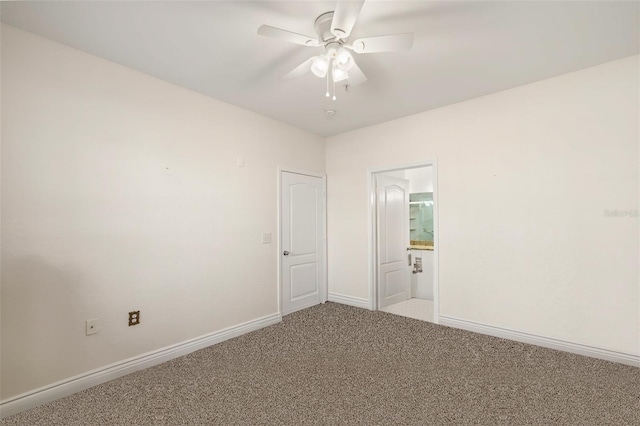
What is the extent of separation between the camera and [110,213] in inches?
94.1

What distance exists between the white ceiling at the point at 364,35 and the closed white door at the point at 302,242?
4.59ft

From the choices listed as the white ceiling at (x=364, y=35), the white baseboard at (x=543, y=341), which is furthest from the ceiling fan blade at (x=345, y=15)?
the white baseboard at (x=543, y=341)

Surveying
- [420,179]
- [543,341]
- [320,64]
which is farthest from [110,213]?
[420,179]

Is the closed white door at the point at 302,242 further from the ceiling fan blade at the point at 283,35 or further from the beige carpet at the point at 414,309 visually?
the ceiling fan blade at the point at 283,35

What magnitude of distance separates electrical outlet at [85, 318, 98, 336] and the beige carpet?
3275mm

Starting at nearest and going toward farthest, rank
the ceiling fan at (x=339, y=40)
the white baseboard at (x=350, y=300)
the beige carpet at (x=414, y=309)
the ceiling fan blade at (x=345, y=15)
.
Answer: the ceiling fan blade at (x=345, y=15), the ceiling fan at (x=339, y=40), the beige carpet at (x=414, y=309), the white baseboard at (x=350, y=300)

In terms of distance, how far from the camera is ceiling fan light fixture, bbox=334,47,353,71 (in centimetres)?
194

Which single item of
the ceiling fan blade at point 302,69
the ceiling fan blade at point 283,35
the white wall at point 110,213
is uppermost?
the ceiling fan blade at point 283,35

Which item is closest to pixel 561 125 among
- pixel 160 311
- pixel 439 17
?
pixel 439 17

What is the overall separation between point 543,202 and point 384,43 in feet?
7.40

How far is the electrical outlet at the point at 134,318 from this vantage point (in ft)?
8.19

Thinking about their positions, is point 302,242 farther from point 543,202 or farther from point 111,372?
point 543,202

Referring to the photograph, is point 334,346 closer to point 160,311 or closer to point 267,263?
point 267,263

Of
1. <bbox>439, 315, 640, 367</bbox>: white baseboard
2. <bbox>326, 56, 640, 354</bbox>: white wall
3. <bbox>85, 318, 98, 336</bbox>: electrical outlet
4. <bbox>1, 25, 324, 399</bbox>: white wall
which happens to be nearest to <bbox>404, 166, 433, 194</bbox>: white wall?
<bbox>326, 56, 640, 354</bbox>: white wall
